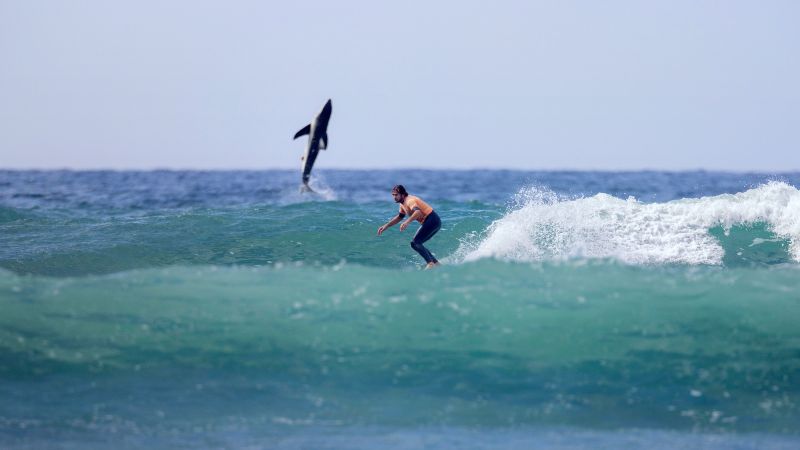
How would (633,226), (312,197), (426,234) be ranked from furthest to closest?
(312,197) → (633,226) → (426,234)

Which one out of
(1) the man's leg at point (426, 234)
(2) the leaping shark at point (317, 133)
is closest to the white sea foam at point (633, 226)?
(1) the man's leg at point (426, 234)

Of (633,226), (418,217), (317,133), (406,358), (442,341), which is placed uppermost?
(317,133)

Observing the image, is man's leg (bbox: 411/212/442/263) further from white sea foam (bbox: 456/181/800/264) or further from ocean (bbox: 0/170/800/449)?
ocean (bbox: 0/170/800/449)

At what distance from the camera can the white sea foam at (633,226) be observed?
15.6 m

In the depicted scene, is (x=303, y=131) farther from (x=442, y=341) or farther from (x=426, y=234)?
(x=442, y=341)

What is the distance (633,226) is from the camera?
16.1 meters

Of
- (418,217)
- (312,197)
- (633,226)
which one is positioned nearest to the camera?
(418,217)

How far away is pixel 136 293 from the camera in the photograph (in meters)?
9.73

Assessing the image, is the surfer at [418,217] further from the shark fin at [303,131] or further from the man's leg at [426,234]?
the shark fin at [303,131]

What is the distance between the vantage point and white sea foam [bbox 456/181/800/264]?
51.2 feet

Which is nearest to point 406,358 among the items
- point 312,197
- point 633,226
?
point 633,226

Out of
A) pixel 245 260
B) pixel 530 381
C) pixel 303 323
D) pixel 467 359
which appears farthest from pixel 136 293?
pixel 245 260

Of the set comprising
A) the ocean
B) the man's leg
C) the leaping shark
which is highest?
the leaping shark

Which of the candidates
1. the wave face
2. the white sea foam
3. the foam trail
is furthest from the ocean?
the foam trail
